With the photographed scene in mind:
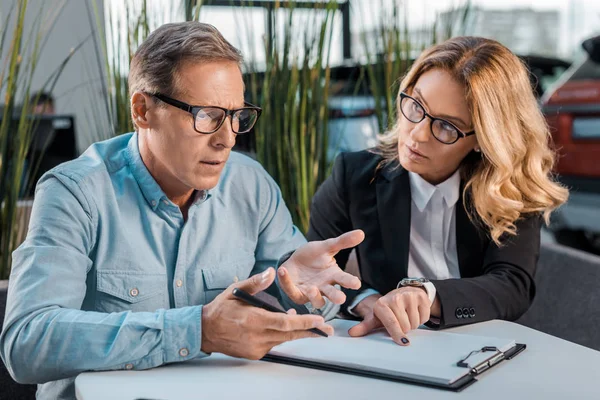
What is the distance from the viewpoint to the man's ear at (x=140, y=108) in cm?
155

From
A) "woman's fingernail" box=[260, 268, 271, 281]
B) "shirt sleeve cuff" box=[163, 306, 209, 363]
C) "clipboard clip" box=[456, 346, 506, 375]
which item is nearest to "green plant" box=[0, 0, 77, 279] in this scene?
"shirt sleeve cuff" box=[163, 306, 209, 363]

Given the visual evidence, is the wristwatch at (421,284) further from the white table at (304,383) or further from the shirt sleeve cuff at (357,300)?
the white table at (304,383)

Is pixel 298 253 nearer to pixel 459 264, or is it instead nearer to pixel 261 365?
pixel 261 365

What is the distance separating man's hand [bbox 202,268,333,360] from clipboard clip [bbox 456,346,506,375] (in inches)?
8.8

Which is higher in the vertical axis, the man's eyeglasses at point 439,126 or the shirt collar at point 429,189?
the man's eyeglasses at point 439,126

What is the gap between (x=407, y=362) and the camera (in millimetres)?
1271

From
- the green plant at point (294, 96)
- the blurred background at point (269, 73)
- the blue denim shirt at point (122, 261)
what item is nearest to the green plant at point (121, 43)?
the blurred background at point (269, 73)

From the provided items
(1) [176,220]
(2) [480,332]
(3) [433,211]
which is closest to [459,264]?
(3) [433,211]

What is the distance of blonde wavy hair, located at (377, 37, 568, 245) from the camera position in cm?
192

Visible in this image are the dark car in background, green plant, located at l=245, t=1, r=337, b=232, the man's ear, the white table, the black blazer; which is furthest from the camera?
the dark car in background

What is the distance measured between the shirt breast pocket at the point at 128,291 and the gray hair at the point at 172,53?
348 millimetres

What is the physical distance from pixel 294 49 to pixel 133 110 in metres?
1.08

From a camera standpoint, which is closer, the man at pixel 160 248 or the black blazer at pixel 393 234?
the man at pixel 160 248

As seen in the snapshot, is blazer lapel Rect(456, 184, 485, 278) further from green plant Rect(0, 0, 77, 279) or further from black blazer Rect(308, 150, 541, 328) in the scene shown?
green plant Rect(0, 0, 77, 279)
